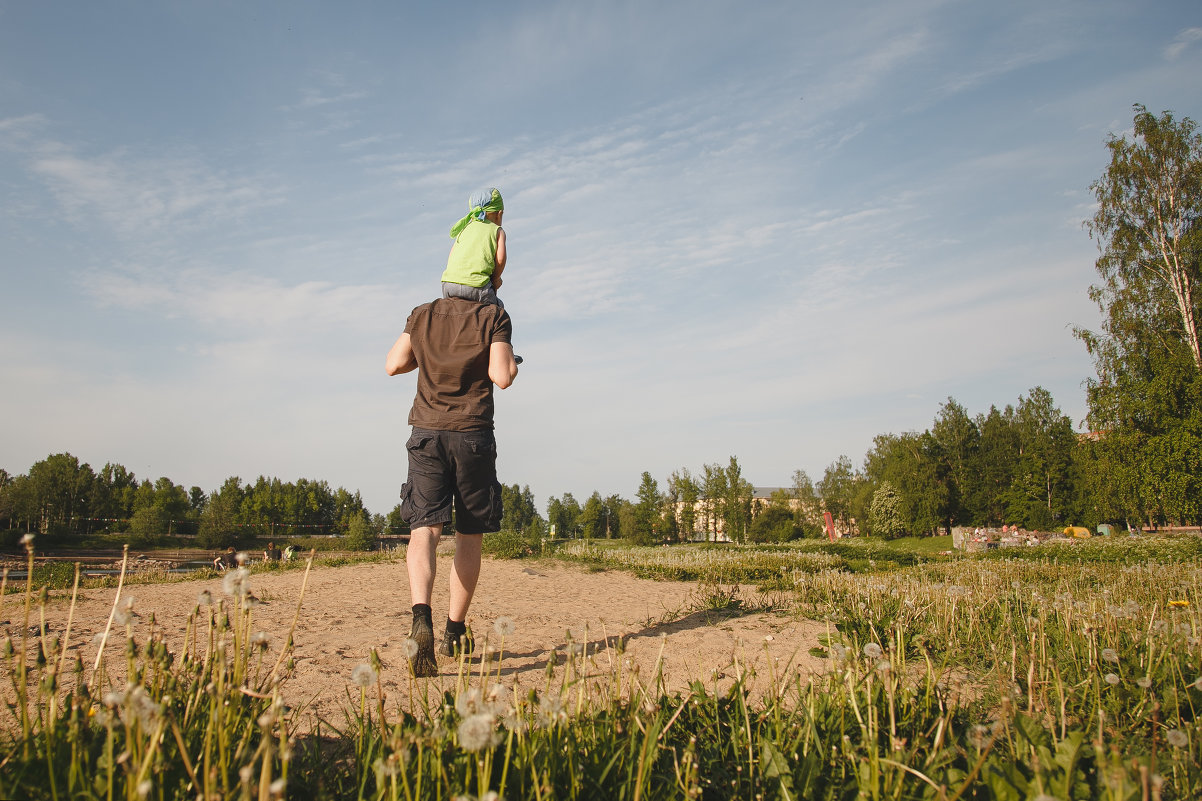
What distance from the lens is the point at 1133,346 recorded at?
68.5 feet

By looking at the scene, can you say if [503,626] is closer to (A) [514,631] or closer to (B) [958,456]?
(A) [514,631]

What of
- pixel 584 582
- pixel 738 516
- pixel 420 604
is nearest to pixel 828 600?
pixel 420 604

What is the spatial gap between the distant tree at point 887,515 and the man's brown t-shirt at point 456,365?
51215 millimetres

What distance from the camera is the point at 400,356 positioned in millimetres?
3967

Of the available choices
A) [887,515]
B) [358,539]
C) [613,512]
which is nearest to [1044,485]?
[887,515]

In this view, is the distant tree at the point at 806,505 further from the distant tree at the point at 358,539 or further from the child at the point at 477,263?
the child at the point at 477,263

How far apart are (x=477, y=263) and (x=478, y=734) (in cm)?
329

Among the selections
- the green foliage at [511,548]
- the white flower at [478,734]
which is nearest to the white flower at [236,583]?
the white flower at [478,734]

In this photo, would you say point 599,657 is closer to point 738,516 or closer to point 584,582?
point 584,582

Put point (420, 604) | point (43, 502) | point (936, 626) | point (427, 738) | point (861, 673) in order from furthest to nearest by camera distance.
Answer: point (43, 502)
point (936, 626)
point (420, 604)
point (861, 673)
point (427, 738)

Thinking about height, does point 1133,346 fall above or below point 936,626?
above

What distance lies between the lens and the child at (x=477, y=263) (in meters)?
4.09

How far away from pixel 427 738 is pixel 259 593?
21.0 feet

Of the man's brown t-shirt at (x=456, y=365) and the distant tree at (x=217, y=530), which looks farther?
the distant tree at (x=217, y=530)
